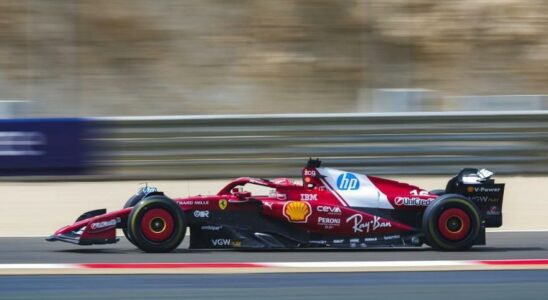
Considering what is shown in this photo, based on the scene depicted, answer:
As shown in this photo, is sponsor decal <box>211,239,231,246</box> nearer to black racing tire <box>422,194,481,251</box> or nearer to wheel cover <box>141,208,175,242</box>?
wheel cover <box>141,208,175,242</box>

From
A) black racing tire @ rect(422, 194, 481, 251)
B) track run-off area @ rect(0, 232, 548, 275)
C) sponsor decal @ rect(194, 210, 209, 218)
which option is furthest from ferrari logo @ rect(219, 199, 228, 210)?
black racing tire @ rect(422, 194, 481, 251)

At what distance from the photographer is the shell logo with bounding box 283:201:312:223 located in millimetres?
8180

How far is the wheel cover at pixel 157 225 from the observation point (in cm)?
795

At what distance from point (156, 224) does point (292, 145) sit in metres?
4.97

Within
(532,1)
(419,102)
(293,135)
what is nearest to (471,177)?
(293,135)

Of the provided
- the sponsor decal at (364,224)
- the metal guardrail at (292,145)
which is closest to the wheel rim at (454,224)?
the sponsor decal at (364,224)

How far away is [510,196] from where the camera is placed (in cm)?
1204

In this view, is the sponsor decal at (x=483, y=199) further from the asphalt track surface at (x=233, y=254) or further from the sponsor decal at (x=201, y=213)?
the sponsor decal at (x=201, y=213)

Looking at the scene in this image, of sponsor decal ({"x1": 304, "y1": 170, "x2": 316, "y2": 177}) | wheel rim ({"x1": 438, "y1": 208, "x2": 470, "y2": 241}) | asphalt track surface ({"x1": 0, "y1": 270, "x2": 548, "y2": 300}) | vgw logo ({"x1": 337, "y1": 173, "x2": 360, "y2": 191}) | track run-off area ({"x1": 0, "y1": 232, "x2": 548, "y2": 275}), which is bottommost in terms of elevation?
asphalt track surface ({"x1": 0, "y1": 270, "x2": 548, "y2": 300})

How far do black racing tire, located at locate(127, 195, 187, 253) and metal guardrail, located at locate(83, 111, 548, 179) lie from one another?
15.3ft

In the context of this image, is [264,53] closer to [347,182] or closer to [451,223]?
[347,182]

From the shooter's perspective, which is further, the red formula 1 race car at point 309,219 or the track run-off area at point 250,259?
the red formula 1 race car at point 309,219

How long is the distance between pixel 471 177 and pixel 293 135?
449 cm

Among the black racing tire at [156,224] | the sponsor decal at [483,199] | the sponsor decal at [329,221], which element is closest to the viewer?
the black racing tire at [156,224]
